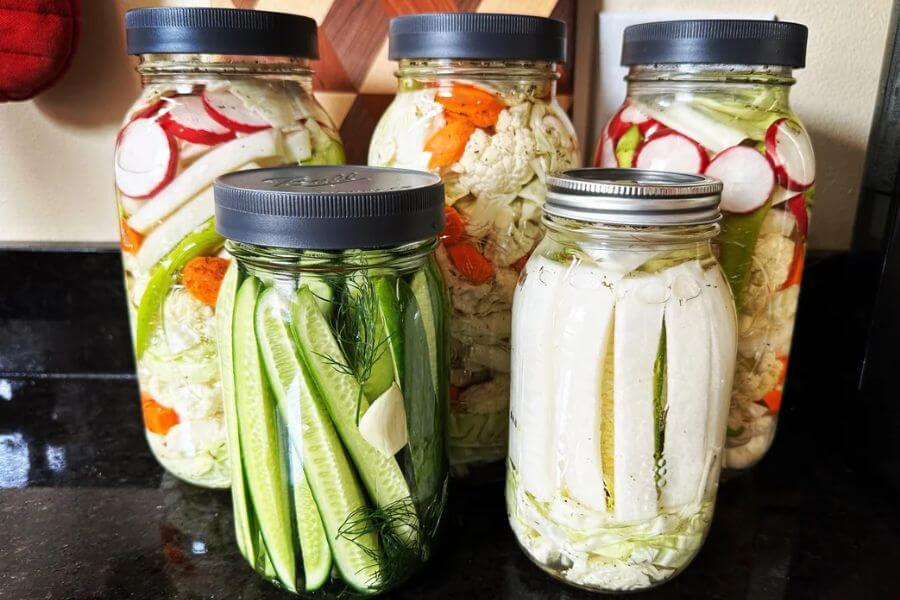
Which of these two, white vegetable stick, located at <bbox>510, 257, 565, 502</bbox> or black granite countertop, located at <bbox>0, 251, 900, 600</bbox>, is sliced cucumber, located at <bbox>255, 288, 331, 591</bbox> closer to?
black granite countertop, located at <bbox>0, 251, 900, 600</bbox>

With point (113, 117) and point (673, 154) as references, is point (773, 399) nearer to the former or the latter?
point (673, 154)

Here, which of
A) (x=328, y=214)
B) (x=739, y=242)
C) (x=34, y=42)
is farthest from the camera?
(x=34, y=42)

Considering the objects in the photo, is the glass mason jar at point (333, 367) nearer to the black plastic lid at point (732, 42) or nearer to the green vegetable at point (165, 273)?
the green vegetable at point (165, 273)

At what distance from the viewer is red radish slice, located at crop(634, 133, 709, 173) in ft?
2.17

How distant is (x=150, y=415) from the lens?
752mm

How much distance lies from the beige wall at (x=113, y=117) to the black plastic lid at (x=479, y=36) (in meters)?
0.28

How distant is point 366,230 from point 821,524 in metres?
0.56

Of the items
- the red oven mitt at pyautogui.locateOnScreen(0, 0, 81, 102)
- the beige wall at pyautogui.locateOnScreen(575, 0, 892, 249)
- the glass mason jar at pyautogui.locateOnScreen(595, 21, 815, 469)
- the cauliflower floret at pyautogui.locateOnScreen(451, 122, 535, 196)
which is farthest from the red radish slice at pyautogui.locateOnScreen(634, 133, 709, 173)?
the red oven mitt at pyautogui.locateOnScreen(0, 0, 81, 102)

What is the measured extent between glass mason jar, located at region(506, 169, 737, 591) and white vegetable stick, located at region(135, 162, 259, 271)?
31 cm

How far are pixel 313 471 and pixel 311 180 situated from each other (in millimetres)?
227

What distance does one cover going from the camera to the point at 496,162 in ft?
2.12

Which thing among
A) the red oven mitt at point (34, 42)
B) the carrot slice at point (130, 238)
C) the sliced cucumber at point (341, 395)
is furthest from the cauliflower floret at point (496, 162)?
the red oven mitt at point (34, 42)

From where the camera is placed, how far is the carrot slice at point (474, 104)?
0.65 meters

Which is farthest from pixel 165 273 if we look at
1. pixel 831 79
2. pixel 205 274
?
pixel 831 79
